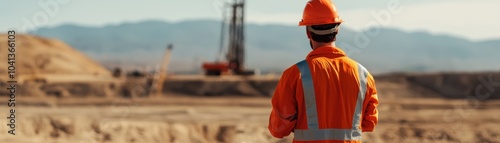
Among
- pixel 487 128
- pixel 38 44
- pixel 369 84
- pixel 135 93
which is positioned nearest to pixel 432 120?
pixel 487 128

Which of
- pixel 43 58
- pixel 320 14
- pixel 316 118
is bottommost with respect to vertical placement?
pixel 316 118

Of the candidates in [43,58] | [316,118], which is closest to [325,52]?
[316,118]

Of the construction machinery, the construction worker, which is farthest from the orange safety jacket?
the construction machinery

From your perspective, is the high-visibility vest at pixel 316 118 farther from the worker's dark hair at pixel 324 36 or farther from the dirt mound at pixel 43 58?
the dirt mound at pixel 43 58

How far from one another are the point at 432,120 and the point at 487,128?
8.57 ft

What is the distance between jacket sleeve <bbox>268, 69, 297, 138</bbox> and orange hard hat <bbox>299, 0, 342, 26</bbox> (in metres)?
0.30

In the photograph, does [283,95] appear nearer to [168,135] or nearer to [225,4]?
[168,135]

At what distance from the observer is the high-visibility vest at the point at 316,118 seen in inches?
124

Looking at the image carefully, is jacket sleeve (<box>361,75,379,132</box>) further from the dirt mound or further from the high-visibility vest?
the dirt mound

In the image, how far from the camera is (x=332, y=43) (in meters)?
3.28

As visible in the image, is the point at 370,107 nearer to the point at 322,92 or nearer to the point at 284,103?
the point at 322,92

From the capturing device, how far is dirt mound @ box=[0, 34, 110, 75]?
4856cm

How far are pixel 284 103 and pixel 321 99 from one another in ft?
0.61

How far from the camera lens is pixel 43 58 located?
51531mm
